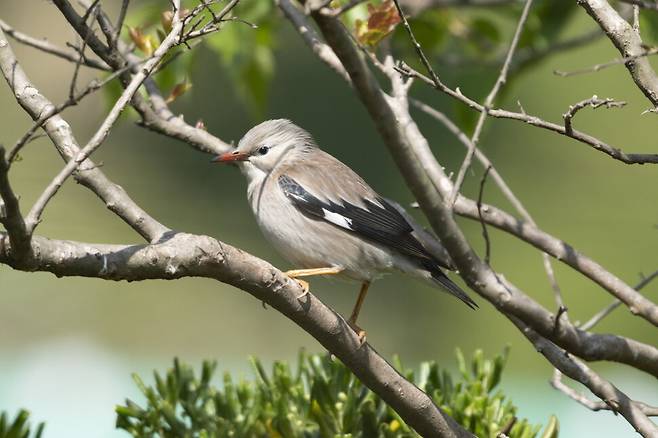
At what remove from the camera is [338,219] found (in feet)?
16.1

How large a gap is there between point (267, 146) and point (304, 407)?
68.9 inches

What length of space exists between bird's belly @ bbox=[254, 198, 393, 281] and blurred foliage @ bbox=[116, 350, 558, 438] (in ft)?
2.22

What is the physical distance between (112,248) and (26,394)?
6022mm

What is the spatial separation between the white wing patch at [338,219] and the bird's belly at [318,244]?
0.09 ft

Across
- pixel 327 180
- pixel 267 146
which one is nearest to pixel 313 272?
pixel 327 180

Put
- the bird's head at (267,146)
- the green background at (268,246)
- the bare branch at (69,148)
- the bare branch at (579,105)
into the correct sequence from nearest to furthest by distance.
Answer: the bare branch at (579,105) < the bare branch at (69,148) < the bird's head at (267,146) < the green background at (268,246)

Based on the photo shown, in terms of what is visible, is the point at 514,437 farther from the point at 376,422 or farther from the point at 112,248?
the point at 112,248

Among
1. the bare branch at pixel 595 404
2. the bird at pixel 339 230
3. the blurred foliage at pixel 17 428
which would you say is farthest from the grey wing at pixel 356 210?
the blurred foliage at pixel 17 428

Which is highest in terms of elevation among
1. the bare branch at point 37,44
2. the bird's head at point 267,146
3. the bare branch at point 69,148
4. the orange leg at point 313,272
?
the bird's head at point 267,146

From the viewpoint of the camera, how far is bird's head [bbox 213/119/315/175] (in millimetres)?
5277

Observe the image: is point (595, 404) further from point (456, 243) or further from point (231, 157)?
point (231, 157)

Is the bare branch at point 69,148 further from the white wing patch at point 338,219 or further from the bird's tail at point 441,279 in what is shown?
the bird's tail at point 441,279

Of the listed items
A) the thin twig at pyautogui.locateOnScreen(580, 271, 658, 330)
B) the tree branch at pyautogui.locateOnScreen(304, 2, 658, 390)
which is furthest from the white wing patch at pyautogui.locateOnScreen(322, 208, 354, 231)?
the tree branch at pyautogui.locateOnScreen(304, 2, 658, 390)

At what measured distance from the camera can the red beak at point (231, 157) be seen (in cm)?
483
